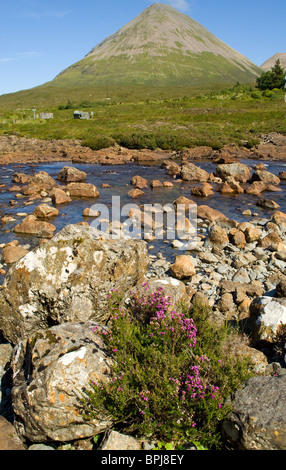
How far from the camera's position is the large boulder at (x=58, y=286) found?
627 centimetres

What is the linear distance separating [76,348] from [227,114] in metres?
62.8

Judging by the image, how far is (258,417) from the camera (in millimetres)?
3881

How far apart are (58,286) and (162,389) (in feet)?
9.68

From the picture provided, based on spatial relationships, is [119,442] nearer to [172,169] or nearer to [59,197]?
[59,197]

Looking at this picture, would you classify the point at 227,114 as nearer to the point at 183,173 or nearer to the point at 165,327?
the point at 183,173

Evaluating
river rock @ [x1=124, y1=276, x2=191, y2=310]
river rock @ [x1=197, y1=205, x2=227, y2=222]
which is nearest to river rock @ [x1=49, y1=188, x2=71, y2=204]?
river rock @ [x1=197, y1=205, x2=227, y2=222]

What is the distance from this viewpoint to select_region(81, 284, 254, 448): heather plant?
399 cm

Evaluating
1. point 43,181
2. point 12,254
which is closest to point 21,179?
point 43,181

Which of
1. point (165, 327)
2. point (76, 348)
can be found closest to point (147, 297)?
point (165, 327)

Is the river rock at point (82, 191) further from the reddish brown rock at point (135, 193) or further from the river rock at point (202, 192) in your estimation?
the river rock at point (202, 192)

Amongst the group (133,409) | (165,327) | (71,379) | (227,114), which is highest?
(227,114)

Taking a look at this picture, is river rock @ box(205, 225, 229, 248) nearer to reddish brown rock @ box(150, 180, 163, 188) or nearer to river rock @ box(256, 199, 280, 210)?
river rock @ box(256, 199, 280, 210)

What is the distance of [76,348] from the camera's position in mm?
4691

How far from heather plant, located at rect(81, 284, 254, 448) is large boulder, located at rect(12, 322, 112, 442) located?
159mm
